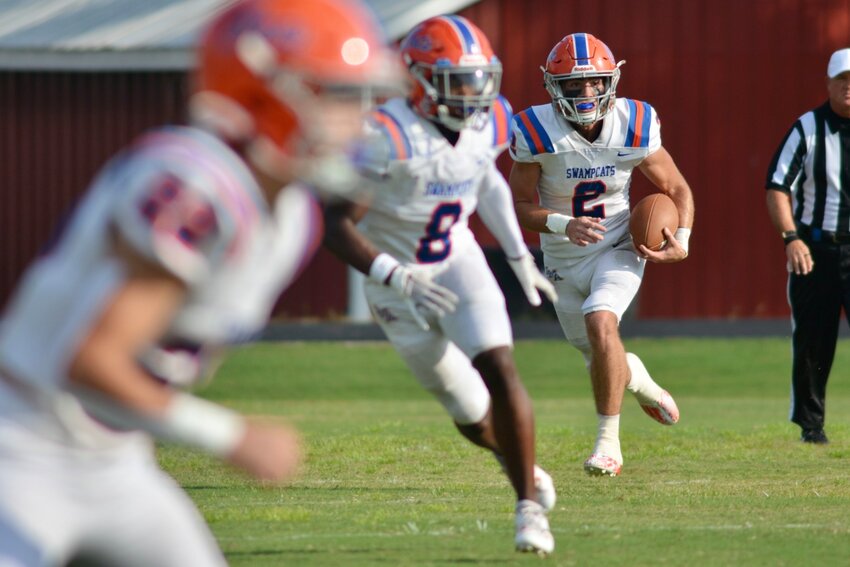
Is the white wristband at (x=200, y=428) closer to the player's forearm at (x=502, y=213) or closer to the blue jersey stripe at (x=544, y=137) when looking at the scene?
the player's forearm at (x=502, y=213)

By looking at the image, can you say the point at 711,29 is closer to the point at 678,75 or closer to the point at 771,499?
the point at 678,75

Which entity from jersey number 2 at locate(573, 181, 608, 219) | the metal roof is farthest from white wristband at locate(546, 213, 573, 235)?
the metal roof

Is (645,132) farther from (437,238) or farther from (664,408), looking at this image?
(437,238)

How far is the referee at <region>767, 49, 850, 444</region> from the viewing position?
902cm

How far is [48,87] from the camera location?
19.6 metres

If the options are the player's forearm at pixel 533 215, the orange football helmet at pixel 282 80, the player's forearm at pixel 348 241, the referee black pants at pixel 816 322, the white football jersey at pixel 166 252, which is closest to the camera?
the white football jersey at pixel 166 252

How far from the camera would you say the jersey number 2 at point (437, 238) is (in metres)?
5.64

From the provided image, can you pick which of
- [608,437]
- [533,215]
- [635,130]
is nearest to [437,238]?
[533,215]

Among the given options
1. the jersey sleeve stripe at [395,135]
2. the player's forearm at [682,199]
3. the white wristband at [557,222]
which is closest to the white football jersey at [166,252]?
the jersey sleeve stripe at [395,135]

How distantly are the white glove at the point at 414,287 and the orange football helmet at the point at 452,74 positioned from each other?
58 cm

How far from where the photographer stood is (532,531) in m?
5.17

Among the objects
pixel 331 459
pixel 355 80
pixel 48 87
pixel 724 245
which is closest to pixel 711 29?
pixel 724 245

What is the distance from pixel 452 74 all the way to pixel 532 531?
A: 1.64 m

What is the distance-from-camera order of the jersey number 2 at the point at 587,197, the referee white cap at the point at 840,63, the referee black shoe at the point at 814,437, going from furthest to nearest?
the referee black shoe at the point at 814,437, the referee white cap at the point at 840,63, the jersey number 2 at the point at 587,197
